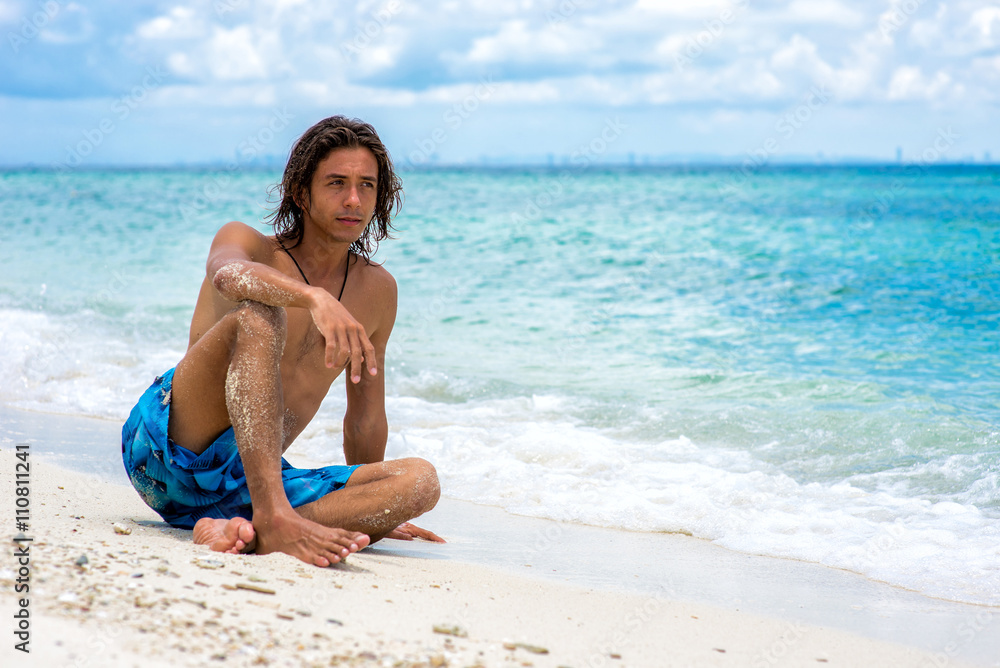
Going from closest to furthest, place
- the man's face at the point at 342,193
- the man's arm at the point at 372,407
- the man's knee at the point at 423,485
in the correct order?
the man's knee at the point at 423,485 < the man's face at the point at 342,193 < the man's arm at the point at 372,407

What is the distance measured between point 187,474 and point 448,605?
0.96 m

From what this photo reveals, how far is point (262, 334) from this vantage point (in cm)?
237

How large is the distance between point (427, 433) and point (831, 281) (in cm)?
834

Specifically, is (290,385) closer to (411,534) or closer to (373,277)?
(373,277)

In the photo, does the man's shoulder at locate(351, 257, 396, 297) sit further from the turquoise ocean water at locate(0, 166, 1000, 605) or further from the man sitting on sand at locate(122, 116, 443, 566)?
the turquoise ocean water at locate(0, 166, 1000, 605)

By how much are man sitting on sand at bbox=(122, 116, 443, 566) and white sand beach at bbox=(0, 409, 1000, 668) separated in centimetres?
13

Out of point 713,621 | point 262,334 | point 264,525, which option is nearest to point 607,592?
point 713,621

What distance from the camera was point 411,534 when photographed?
3043 mm

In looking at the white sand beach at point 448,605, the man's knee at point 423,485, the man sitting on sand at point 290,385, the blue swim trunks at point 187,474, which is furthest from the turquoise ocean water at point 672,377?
the blue swim trunks at point 187,474

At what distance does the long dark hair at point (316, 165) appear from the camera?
2.88m

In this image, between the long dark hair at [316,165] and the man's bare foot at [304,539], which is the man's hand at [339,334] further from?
the long dark hair at [316,165]

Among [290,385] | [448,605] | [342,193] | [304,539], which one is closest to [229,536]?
[304,539]

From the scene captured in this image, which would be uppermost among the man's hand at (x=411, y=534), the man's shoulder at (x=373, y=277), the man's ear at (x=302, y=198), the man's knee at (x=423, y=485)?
the man's ear at (x=302, y=198)

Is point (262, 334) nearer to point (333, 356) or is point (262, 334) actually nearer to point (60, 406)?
point (333, 356)
